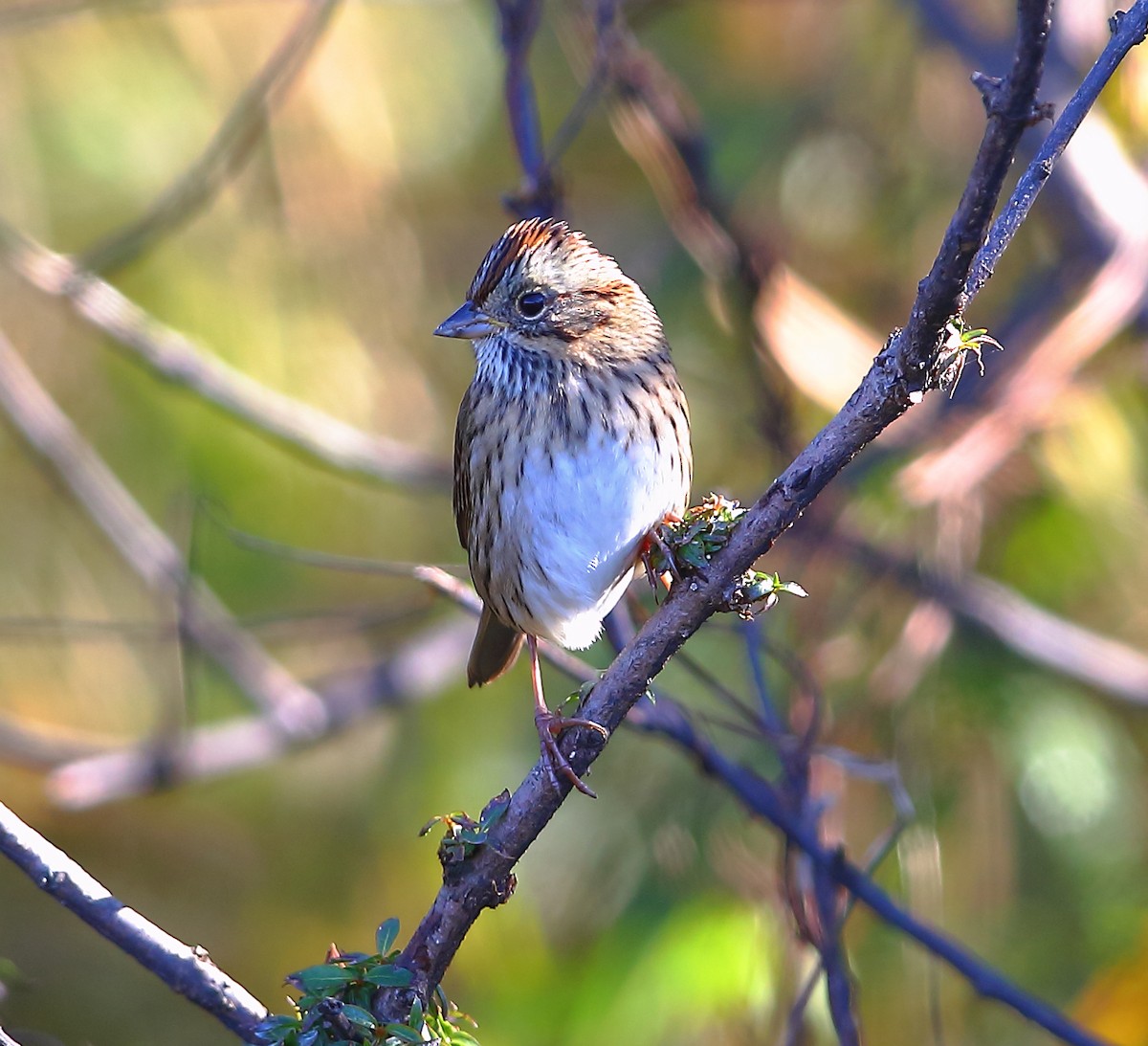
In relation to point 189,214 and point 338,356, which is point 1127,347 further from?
point 189,214

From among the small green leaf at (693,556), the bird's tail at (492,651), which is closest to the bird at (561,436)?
the bird's tail at (492,651)

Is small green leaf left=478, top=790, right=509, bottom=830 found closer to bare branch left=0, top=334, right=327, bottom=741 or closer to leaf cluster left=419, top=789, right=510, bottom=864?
leaf cluster left=419, top=789, right=510, bottom=864

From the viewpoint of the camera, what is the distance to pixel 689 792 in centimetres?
423

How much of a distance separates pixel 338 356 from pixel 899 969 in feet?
7.59

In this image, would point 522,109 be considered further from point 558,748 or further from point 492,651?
point 558,748

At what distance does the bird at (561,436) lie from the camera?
9.16 feet

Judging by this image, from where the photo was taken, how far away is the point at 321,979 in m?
1.94

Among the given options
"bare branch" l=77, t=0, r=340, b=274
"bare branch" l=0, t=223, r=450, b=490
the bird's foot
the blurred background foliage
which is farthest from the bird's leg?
"bare branch" l=77, t=0, r=340, b=274

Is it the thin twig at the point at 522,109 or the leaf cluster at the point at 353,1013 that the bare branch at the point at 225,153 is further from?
the leaf cluster at the point at 353,1013

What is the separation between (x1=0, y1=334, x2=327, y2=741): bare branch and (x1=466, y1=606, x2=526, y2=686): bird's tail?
0.79m

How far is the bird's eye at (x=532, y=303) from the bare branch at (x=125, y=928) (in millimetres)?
1420

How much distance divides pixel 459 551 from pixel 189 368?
1.13 meters

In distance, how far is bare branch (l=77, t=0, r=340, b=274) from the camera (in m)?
3.77

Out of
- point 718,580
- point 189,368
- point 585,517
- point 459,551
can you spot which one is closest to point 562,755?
point 718,580
